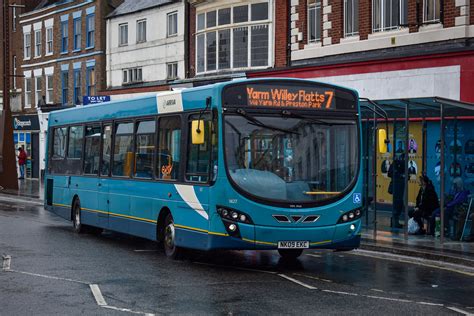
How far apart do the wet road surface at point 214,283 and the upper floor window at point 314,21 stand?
1202 cm

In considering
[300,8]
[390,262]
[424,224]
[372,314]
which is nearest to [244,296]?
[372,314]

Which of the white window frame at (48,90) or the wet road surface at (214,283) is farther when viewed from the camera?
the white window frame at (48,90)

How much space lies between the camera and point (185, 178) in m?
13.6

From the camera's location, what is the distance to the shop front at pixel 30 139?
48.0 meters

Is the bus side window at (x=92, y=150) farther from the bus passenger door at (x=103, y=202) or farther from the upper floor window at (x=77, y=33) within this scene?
the upper floor window at (x=77, y=33)

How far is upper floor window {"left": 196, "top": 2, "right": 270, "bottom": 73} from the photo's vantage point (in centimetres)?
2950

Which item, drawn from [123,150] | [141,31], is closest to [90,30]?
[141,31]

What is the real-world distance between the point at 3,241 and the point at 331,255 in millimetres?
6596

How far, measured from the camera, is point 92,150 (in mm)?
18297

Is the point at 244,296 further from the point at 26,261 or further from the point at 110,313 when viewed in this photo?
the point at 26,261

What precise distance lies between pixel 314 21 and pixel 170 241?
46.4ft

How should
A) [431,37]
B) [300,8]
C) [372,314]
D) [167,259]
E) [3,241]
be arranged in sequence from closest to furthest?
1. [372,314]
2. [167,259]
3. [3,241]
4. [431,37]
5. [300,8]

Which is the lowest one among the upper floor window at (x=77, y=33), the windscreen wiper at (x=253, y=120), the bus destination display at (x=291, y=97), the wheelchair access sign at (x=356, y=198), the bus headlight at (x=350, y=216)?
the bus headlight at (x=350, y=216)

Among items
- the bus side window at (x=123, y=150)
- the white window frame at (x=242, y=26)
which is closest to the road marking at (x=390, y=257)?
the bus side window at (x=123, y=150)
